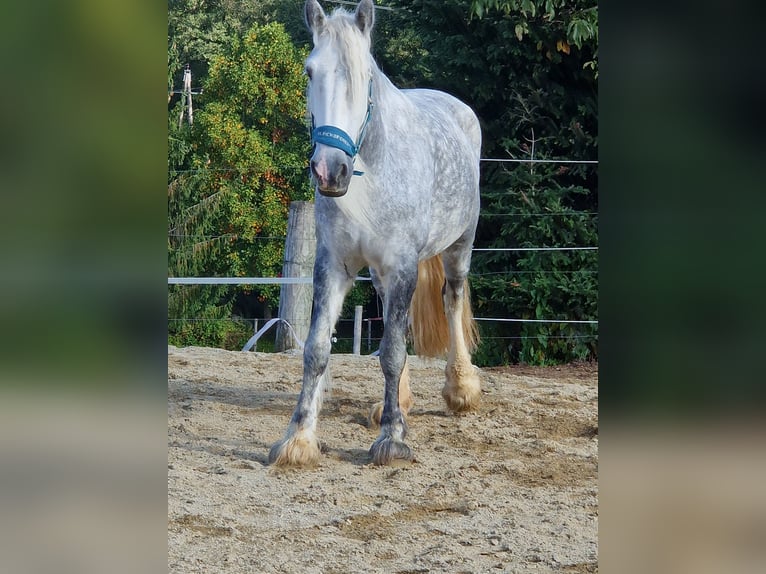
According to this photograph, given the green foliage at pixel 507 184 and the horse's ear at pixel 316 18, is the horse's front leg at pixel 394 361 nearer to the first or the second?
the horse's ear at pixel 316 18

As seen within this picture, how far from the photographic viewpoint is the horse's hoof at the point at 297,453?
322 cm

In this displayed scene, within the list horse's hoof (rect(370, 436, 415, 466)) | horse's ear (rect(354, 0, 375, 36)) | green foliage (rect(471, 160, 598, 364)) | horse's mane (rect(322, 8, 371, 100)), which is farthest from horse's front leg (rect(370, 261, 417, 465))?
green foliage (rect(471, 160, 598, 364))

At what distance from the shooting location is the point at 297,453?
3.21m

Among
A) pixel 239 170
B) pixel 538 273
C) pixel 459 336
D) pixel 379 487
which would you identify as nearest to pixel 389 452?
pixel 379 487

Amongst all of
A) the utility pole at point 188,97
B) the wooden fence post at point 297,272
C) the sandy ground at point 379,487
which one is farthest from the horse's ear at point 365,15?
the utility pole at point 188,97

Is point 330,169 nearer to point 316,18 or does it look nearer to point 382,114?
point 316,18

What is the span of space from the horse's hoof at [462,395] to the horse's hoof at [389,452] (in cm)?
91

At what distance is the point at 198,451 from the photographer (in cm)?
347

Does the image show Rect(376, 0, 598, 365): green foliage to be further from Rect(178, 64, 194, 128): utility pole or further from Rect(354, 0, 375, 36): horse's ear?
Rect(178, 64, 194, 128): utility pole
